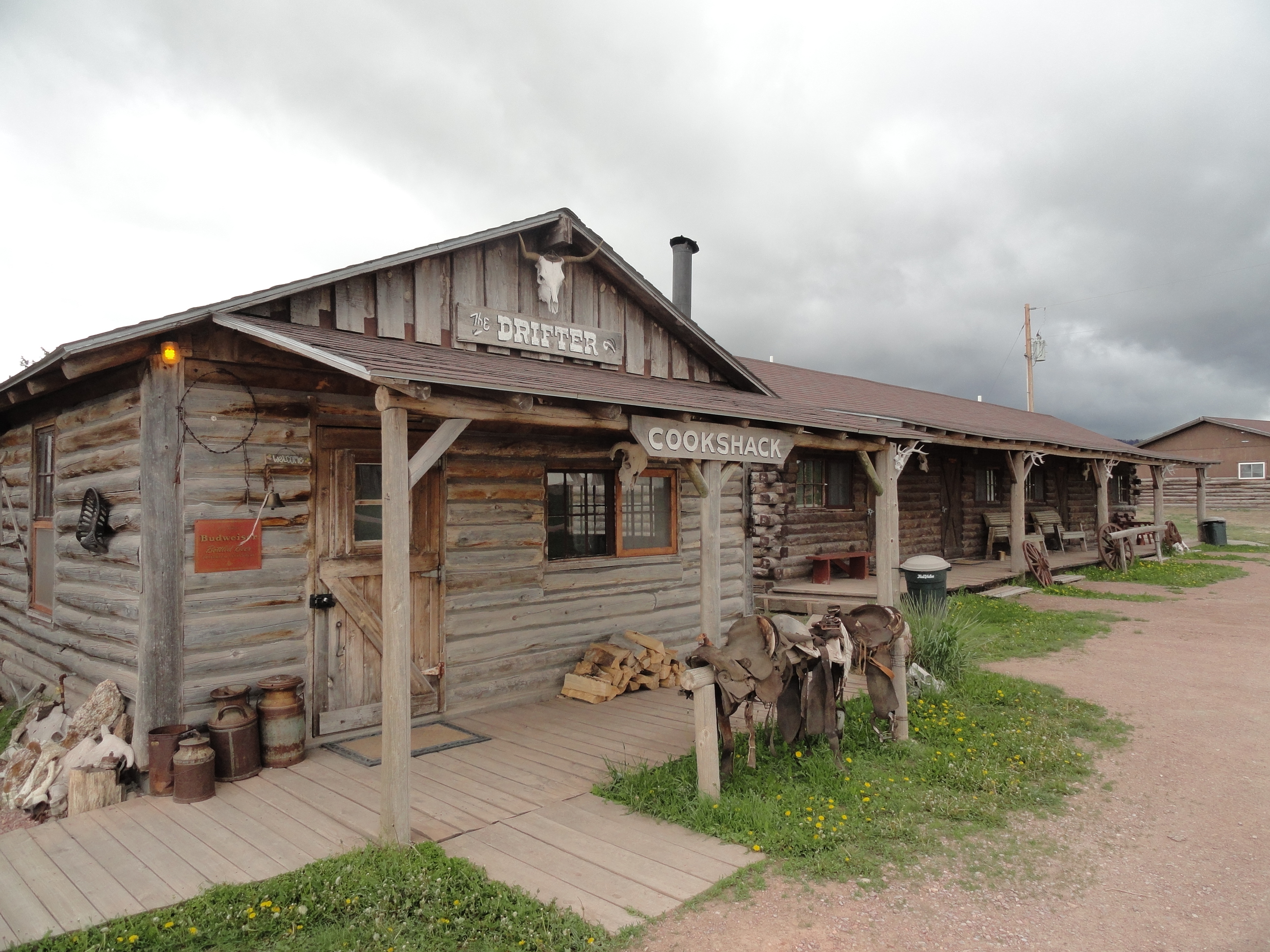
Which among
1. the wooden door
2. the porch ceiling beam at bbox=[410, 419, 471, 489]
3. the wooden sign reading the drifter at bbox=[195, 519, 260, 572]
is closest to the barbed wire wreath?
the wooden sign reading the drifter at bbox=[195, 519, 260, 572]

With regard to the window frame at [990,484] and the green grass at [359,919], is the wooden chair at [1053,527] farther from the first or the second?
the green grass at [359,919]

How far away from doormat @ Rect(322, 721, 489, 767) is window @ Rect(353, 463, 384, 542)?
1634 millimetres

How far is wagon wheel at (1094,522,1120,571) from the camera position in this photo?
18266 millimetres

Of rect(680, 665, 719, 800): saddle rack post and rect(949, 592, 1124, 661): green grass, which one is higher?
rect(680, 665, 719, 800): saddle rack post

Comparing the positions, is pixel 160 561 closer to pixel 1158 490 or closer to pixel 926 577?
pixel 926 577

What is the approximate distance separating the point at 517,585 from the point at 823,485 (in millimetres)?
9000

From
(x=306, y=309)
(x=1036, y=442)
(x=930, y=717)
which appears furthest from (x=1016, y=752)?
(x=1036, y=442)

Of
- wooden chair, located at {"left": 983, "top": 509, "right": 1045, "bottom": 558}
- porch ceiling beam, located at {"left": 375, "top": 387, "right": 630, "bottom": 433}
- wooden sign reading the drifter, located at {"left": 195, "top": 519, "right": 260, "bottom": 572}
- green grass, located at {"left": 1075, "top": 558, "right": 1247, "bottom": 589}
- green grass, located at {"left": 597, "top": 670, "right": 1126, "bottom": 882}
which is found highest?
porch ceiling beam, located at {"left": 375, "top": 387, "right": 630, "bottom": 433}

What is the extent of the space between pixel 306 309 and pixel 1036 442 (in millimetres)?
15337

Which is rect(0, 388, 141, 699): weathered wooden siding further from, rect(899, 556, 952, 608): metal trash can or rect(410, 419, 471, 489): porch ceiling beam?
rect(899, 556, 952, 608): metal trash can

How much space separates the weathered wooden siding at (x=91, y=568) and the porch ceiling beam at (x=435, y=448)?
2438mm

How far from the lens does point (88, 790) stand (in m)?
5.17

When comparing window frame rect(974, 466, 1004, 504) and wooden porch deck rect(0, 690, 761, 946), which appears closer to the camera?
wooden porch deck rect(0, 690, 761, 946)

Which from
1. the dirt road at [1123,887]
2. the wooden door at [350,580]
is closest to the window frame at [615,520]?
the wooden door at [350,580]
